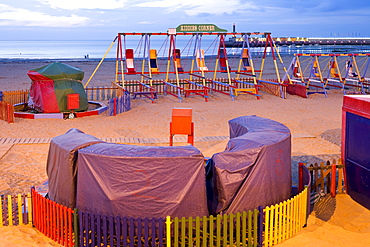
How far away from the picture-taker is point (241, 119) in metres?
9.24

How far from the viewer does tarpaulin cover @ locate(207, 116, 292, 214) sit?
6.78 meters

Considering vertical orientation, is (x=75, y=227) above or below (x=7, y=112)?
below

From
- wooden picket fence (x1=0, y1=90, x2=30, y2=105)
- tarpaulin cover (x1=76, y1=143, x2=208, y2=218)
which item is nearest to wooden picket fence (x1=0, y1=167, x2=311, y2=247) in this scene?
tarpaulin cover (x1=76, y1=143, x2=208, y2=218)

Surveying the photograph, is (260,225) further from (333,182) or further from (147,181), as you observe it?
(333,182)

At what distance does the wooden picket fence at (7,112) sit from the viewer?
53.3 ft

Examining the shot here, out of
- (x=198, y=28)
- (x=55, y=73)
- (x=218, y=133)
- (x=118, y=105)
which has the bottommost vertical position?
(x=218, y=133)

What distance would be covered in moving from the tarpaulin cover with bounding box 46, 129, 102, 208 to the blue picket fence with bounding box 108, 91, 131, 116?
33.7 feet

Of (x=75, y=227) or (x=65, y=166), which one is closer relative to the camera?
(x=75, y=227)

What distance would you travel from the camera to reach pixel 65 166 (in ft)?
22.9

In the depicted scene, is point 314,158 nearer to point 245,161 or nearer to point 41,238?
point 245,161

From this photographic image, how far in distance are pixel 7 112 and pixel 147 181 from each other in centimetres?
1161

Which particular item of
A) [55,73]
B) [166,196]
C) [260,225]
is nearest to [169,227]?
[166,196]

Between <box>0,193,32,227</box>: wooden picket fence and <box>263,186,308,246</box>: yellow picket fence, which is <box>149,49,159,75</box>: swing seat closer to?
<box>0,193,32,227</box>: wooden picket fence

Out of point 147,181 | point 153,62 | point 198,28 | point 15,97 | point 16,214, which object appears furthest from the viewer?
point 153,62
